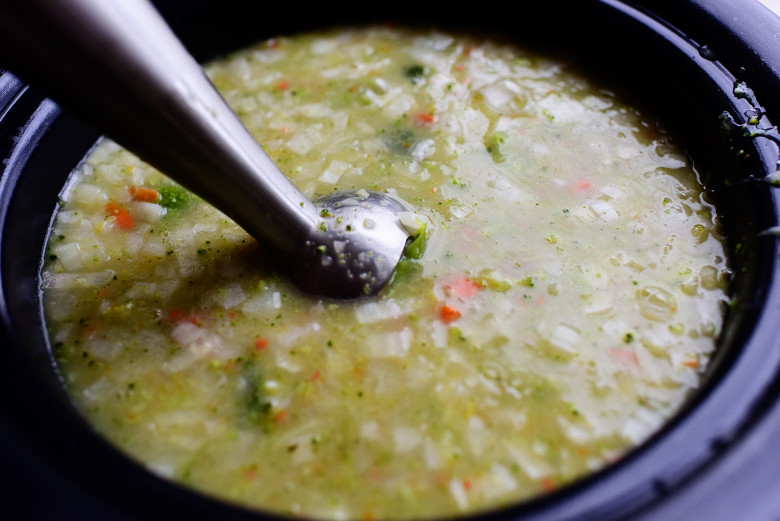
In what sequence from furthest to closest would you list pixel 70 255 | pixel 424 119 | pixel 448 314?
pixel 424 119
pixel 70 255
pixel 448 314

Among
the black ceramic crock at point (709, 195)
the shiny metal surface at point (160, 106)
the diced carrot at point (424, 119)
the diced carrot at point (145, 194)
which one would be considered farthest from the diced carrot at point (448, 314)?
the diced carrot at point (145, 194)

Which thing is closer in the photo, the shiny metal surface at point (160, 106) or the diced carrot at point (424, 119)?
the shiny metal surface at point (160, 106)

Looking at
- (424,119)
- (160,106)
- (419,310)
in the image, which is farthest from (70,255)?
(424,119)

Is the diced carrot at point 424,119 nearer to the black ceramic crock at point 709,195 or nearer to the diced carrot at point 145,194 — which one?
the black ceramic crock at point 709,195

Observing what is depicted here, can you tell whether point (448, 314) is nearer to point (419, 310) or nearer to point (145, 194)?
point (419, 310)

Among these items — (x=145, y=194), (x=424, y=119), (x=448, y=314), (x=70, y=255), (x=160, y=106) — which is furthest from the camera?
(x=424, y=119)

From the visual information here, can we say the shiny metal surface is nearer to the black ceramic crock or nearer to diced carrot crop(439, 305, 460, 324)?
diced carrot crop(439, 305, 460, 324)

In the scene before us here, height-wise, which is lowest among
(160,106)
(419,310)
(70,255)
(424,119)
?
(70,255)

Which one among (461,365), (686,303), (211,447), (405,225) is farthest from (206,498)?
(686,303)
